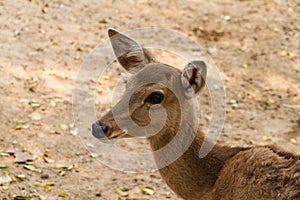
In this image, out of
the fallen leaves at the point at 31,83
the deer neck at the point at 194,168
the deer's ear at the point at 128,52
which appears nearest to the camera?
the deer neck at the point at 194,168

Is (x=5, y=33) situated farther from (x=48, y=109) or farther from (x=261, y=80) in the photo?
(x=261, y=80)

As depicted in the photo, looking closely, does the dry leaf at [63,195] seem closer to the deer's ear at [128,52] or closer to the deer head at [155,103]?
the deer head at [155,103]

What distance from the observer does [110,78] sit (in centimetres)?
710

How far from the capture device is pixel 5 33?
24.8ft

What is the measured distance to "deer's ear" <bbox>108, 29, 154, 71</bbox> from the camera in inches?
183

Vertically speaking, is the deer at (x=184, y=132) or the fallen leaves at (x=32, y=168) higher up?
the deer at (x=184, y=132)

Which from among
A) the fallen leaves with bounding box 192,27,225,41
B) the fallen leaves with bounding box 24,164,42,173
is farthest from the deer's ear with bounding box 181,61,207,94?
the fallen leaves with bounding box 192,27,225,41

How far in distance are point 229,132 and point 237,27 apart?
8.09 feet

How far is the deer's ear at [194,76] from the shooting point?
419 centimetres

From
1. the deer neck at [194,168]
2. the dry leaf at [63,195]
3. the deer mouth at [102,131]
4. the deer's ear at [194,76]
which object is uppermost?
the deer's ear at [194,76]

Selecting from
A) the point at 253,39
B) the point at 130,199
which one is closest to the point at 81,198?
the point at 130,199

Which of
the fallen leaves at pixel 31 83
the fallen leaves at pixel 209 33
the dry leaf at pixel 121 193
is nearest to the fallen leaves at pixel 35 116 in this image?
the fallen leaves at pixel 31 83

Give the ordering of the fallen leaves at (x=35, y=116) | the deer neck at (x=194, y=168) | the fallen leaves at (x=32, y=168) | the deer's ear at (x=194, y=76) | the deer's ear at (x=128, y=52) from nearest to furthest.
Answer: the deer's ear at (x=194, y=76), the deer neck at (x=194, y=168), the deer's ear at (x=128, y=52), the fallen leaves at (x=32, y=168), the fallen leaves at (x=35, y=116)

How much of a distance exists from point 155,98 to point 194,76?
0.32 meters
